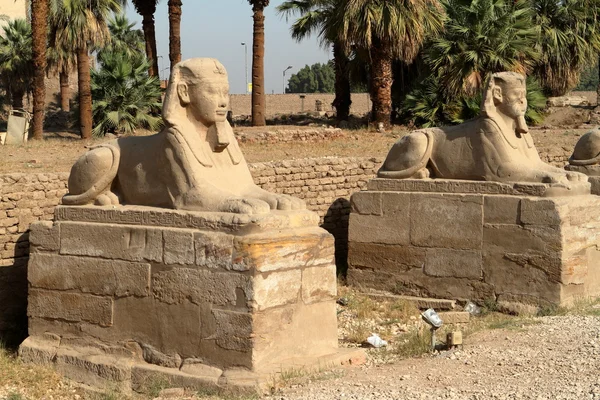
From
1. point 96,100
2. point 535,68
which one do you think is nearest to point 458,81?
point 535,68

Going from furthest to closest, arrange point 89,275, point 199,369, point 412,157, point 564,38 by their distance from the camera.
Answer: point 564,38 → point 412,157 → point 89,275 → point 199,369

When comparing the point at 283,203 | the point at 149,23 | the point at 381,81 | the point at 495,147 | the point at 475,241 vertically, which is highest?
the point at 149,23

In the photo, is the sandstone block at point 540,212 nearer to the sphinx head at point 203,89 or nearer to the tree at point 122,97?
the sphinx head at point 203,89

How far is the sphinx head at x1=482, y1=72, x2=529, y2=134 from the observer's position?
8.88 metres

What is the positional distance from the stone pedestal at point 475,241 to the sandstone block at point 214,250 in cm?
368

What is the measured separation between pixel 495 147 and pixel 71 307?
170 inches

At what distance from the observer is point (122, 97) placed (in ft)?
62.5

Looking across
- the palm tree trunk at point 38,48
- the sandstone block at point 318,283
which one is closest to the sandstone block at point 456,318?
the sandstone block at point 318,283

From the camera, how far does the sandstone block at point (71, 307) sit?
660 centimetres

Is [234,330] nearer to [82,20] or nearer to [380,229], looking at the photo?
[380,229]

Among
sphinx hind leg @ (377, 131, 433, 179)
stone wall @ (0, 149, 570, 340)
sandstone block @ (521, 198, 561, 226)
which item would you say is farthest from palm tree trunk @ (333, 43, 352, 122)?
sandstone block @ (521, 198, 561, 226)

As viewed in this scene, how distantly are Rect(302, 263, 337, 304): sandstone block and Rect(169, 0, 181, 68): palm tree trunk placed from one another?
13.6m

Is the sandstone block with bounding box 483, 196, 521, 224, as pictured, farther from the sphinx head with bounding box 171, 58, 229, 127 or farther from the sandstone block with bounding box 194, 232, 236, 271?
the sandstone block with bounding box 194, 232, 236, 271

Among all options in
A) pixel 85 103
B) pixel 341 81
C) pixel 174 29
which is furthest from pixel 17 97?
pixel 85 103
